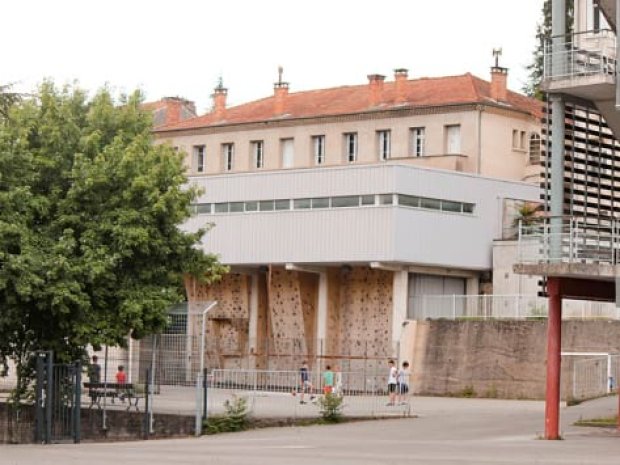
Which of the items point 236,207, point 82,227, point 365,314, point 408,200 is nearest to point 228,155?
point 236,207

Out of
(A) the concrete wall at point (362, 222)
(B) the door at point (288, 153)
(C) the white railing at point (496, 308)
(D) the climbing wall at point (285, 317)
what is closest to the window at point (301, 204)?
(A) the concrete wall at point (362, 222)

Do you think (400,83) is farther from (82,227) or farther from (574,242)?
(574,242)

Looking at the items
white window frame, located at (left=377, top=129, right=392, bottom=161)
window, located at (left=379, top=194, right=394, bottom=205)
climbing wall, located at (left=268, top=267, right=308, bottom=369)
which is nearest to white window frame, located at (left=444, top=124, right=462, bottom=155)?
white window frame, located at (left=377, top=129, right=392, bottom=161)

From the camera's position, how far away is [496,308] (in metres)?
64.6

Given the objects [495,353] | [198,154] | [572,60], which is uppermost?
[198,154]

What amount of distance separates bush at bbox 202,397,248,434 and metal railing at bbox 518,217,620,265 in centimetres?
855

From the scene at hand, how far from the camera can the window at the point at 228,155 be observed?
86.8m

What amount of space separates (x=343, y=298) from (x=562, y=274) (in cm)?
3439

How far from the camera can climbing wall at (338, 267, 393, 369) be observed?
219 feet

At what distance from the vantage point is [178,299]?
138 ft

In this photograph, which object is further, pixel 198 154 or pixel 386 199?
pixel 198 154

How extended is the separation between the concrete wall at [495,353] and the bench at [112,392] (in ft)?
63.3

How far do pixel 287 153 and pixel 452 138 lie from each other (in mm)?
10721

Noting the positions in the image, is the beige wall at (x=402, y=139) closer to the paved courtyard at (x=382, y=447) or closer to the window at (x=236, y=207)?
the window at (x=236, y=207)
